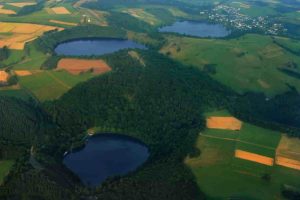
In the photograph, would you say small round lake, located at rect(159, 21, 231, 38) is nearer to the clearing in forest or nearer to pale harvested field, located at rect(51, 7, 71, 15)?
pale harvested field, located at rect(51, 7, 71, 15)

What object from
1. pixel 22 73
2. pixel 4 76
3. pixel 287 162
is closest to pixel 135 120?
pixel 287 162

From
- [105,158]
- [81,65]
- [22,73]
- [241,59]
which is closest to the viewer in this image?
[105,158]

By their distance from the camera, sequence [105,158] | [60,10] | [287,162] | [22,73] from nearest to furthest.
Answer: [287,162] → [105,158] → [22,73] → [60,10]

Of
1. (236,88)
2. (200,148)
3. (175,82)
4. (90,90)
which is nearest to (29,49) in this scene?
(90,90)

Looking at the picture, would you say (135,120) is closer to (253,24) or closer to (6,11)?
(6,11)

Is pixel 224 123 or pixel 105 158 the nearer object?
pixel 105 158

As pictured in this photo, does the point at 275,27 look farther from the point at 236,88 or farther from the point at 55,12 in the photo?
the point at 55,12

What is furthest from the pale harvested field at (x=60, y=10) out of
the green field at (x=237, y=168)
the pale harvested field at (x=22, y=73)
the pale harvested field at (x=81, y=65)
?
the green field at (x=237, y=168)
